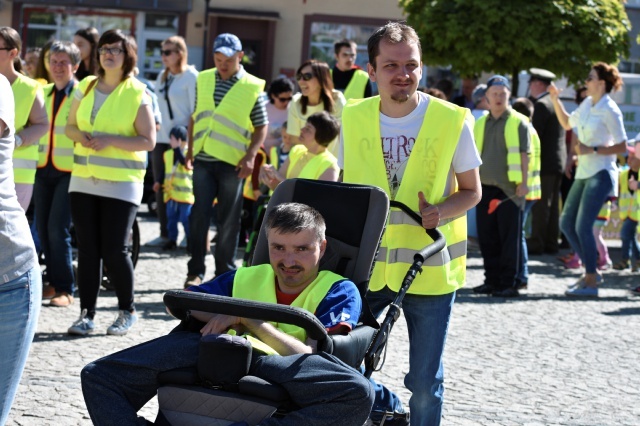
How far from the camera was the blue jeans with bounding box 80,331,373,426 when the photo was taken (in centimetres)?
415

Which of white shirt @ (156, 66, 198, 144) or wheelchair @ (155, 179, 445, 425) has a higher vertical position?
white shirt @ (156, 66, 198, 144)

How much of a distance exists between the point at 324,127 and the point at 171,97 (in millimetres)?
4078

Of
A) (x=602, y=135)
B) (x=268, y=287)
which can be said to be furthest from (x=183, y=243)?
(x=268, y=287)

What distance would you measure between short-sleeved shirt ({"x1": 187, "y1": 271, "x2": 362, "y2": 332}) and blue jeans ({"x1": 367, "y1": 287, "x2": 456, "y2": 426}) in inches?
16.4

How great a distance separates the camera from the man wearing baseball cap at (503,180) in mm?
11172

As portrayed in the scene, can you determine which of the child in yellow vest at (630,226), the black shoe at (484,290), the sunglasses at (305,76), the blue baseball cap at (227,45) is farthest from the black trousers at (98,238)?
the child in yellow vest at (630,226)

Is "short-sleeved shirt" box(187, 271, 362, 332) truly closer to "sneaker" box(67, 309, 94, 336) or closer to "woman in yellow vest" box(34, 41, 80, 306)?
"sneaker" box(67, 309, 94, 336)

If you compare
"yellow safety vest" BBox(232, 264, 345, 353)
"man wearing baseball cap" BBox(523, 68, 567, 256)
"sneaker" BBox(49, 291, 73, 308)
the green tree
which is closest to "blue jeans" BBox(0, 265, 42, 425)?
"yellow safety vest" BBox(232, 264, 345, 353)

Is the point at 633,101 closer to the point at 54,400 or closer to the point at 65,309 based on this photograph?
the point at 65,309

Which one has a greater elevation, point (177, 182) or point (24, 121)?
point (24, 121)

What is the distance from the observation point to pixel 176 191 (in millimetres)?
12938

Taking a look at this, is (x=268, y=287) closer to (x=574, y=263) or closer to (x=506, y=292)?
(x=506, y=292)

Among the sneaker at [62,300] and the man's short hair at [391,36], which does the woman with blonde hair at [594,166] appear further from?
the man's short hair at [391,36]

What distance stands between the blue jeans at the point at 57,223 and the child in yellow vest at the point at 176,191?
139 inches
